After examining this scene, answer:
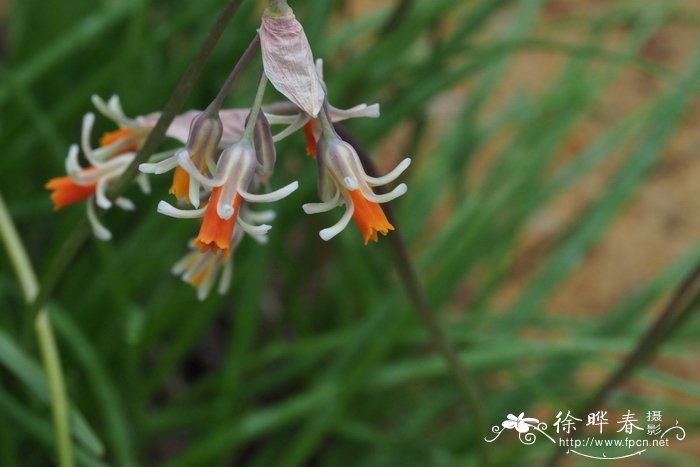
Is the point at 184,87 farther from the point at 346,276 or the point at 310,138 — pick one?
the point at 346,276

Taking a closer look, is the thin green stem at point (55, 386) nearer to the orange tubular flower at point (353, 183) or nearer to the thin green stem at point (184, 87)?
the thin green stem at point (184, 87)

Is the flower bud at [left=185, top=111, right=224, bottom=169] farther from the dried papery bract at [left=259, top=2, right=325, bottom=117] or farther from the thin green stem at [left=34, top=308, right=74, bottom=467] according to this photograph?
the thin green stem at [left=34, top=308, right=74, bottom=467]

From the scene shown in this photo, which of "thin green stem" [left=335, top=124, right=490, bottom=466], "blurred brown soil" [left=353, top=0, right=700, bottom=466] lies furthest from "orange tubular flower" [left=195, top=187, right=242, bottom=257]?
"blurred brown soil" [left=353, top=0, right=700, bottom=466]

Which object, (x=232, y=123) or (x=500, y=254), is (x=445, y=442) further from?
(x=232, y=123)

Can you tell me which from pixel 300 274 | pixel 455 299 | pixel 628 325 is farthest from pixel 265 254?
pixel 455 299

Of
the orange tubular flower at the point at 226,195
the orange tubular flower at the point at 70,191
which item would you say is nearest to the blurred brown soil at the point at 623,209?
the orange tubular flower at the point at 70,191

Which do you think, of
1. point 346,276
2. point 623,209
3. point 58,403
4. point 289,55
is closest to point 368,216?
point 289,55
